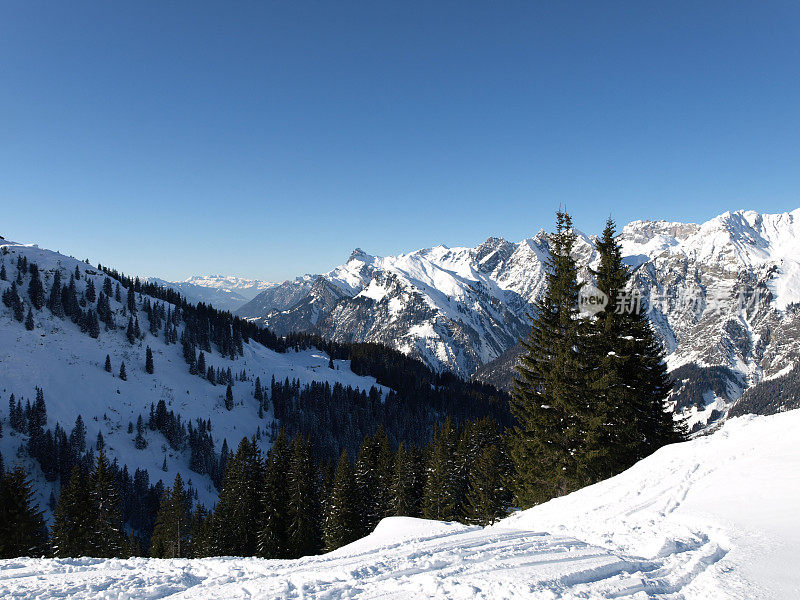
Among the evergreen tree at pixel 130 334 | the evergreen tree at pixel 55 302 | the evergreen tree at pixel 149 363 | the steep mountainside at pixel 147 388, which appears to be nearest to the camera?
the steep mountainside at pixel 147 388

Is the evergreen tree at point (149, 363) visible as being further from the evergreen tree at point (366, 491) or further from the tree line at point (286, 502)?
the evergreen tree at point (366, 491)

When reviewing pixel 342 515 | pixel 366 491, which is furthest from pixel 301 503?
pixel 366 491

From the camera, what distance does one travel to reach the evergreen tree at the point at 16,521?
31.5 m

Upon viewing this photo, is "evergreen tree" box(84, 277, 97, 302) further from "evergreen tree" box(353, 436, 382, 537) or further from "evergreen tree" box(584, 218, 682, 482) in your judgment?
"evergreen tree" box(584, 218, 682, 482)

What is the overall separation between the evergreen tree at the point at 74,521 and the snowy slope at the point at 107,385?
63.7 m

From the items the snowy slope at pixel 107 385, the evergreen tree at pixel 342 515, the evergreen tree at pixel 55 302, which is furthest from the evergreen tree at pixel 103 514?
the evergreen tree at pixel 55 302

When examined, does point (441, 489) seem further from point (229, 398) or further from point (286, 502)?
point (229, 398)

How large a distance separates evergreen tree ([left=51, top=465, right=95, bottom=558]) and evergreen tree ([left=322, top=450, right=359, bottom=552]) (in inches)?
808

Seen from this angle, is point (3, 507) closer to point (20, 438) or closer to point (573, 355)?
point (573, 355)

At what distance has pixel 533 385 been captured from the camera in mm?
24203

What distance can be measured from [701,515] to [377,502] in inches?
1588

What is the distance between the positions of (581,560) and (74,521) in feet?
141

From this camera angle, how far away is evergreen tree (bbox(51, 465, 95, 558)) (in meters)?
32.7

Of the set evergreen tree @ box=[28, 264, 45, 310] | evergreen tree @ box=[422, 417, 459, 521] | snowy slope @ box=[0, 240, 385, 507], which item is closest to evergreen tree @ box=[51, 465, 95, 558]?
evergreen tree @ box=[422, 417, 459, 521]
